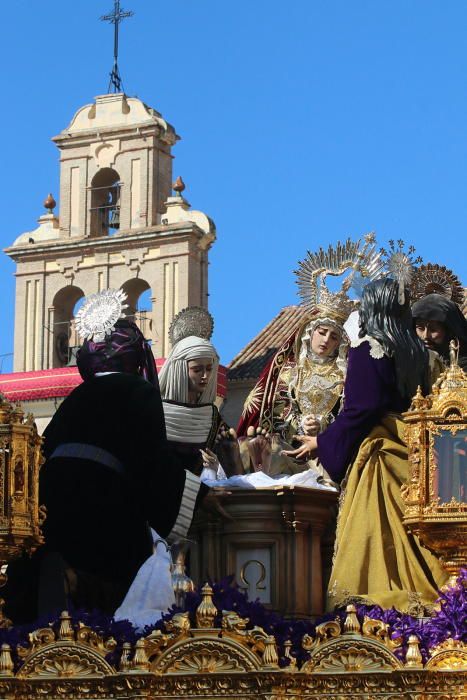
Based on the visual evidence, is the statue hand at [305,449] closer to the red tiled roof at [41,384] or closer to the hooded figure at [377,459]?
the hooded figure at [377,459]

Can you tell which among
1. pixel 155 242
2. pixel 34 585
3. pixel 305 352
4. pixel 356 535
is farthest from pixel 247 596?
pixel 155 242

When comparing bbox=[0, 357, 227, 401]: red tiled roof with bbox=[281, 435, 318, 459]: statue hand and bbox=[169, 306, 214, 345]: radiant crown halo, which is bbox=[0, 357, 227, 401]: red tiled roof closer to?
bbox=[169, 306, 214, 345]: radiant crown halo

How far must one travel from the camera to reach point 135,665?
36.3 ft

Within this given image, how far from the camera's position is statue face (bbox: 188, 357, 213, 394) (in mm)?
13547

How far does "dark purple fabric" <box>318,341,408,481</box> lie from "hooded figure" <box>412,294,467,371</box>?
90cm

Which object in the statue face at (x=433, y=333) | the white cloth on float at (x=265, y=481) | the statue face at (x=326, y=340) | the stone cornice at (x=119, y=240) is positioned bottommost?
the white cloth on float at (x=265, y=481)

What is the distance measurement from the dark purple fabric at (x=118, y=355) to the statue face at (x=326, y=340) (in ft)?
4.21

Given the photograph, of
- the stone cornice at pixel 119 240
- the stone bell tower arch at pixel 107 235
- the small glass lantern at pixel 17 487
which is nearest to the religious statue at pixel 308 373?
the small glass lantern at pixel 17 487

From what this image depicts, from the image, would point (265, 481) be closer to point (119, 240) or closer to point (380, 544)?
point (380, 544)

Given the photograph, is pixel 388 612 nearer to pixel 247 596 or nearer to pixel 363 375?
pixel 247 596

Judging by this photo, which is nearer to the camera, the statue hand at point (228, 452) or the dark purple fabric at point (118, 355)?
the dark purple fabric at point (118, 355)

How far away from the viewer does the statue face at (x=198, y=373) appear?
13.5 metres

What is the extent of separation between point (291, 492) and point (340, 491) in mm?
296

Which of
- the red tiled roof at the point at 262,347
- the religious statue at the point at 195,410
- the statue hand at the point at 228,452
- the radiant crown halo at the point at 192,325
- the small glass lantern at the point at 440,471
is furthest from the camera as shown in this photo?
the red tiled roof at the point at 262,347
